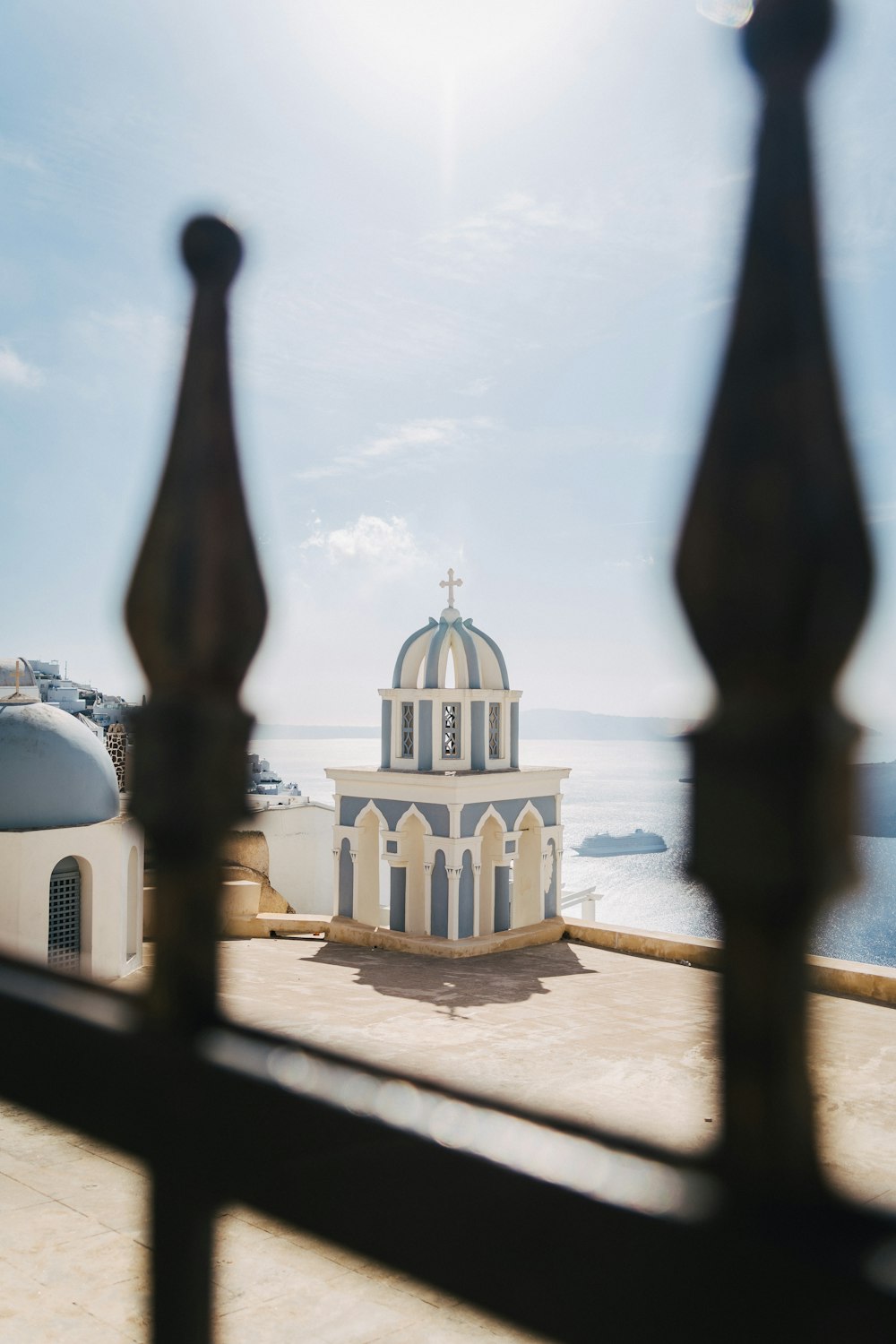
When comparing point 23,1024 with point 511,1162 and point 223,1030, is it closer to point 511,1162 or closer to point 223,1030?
point 223,1030

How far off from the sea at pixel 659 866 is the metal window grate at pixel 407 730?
686 millimetres

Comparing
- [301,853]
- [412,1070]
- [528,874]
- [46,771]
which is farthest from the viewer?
[301,853]

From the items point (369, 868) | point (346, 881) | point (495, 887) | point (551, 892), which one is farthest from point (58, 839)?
point (551, 892)

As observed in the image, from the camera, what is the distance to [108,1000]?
1.15 m

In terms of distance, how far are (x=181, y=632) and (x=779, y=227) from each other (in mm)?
745

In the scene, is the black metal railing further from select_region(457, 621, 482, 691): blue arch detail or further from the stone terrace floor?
select_region(457, 621, 482, 691): blue arch detail

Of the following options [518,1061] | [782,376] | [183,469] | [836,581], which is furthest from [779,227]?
[518,1061]

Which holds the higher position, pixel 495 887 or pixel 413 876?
pixel 413 876

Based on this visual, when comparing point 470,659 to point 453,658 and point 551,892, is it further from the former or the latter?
point 551,892

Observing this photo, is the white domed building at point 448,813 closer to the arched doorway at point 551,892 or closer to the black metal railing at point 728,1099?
the arched doorway at point 551,892

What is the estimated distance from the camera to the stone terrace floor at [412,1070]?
418cm

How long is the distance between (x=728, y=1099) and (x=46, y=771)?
1159cm

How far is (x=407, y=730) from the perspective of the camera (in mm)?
14422

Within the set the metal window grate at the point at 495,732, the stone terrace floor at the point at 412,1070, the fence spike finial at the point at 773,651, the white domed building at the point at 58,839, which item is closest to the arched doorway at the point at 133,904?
the white domed building at the point at 58,839
